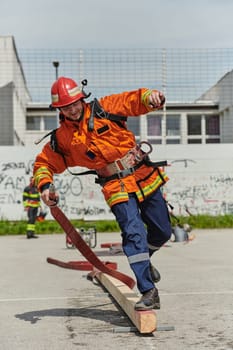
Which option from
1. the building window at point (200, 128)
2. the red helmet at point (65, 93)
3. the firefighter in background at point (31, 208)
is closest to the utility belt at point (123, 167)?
the red helmet at point (65, 93)

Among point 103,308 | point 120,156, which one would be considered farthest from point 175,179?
point 120,156

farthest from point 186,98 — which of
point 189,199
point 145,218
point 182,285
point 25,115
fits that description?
point 145,218

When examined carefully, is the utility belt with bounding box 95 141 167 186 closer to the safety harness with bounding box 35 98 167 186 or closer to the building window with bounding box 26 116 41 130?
the safety harness with bounding box 35 98 167 186

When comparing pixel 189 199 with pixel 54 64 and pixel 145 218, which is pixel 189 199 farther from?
pixel 145 218

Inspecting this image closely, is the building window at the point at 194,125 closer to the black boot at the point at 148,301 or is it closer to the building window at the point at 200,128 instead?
the building window at the point at 200,128

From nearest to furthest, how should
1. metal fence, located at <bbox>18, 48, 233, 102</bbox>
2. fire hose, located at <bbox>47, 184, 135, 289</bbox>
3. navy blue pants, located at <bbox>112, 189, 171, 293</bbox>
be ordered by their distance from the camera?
navy blue pants, located at <bbox>112, 189, 171, 293</bbox>, fire hose, located at <bbox>47, 184, 135, 289</bbox>, metal fence, located at <bbox>18, 48, 233, 102</bbox>

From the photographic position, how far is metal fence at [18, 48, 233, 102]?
19.7 metres

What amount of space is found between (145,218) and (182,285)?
6.53ft

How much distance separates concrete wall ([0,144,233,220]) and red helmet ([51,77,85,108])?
14548mm

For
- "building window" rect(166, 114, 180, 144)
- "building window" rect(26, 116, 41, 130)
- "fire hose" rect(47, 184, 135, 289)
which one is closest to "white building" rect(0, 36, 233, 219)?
"building window" rect(166, 114, 180, 144)

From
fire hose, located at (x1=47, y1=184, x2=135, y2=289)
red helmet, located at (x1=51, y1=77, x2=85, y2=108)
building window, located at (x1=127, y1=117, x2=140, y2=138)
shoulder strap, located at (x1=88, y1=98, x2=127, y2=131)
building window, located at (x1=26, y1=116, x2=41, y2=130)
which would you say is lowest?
fire hose, located at (x1=47, y1=184, x2=135, y2=289)

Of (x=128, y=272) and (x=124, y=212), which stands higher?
(x=124, y=212)

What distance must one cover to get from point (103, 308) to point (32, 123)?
23.1 m

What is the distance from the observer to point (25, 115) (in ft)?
94.6
